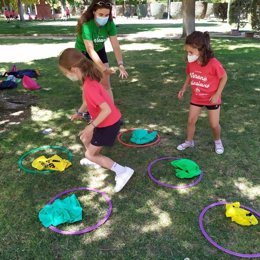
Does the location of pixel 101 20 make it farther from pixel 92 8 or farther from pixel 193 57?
pixel 193 57

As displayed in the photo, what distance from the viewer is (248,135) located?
16.3 feet

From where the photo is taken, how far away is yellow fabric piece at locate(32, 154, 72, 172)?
4.07 metres

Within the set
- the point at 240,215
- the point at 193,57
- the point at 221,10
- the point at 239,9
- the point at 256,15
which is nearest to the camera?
the point at 240,215

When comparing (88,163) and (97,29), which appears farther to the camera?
(97,29)

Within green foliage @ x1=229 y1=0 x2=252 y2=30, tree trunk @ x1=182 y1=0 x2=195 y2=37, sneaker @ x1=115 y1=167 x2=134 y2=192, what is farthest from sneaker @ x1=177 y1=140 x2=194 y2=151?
green foliage @ x1=229 y1=0 x2=252 y2=30

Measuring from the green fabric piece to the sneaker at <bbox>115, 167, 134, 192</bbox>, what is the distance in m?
0.61

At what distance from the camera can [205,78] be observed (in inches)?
156

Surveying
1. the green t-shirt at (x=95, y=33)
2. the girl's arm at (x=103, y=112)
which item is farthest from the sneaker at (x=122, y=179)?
the green t-shirt at (x=95, y=33)

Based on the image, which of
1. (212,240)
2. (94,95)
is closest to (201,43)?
(94,95)

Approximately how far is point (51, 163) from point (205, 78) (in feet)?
7.48

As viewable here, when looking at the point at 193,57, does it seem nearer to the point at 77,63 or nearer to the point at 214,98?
the point at 214,98

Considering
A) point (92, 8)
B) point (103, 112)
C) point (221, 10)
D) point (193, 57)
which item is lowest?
point (103, 112)

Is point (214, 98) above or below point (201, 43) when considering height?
below

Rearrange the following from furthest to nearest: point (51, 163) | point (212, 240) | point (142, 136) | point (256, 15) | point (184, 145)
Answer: point (256, 15), point (142, 136), point (184, 145), point (51, 163), point (212, 240)
